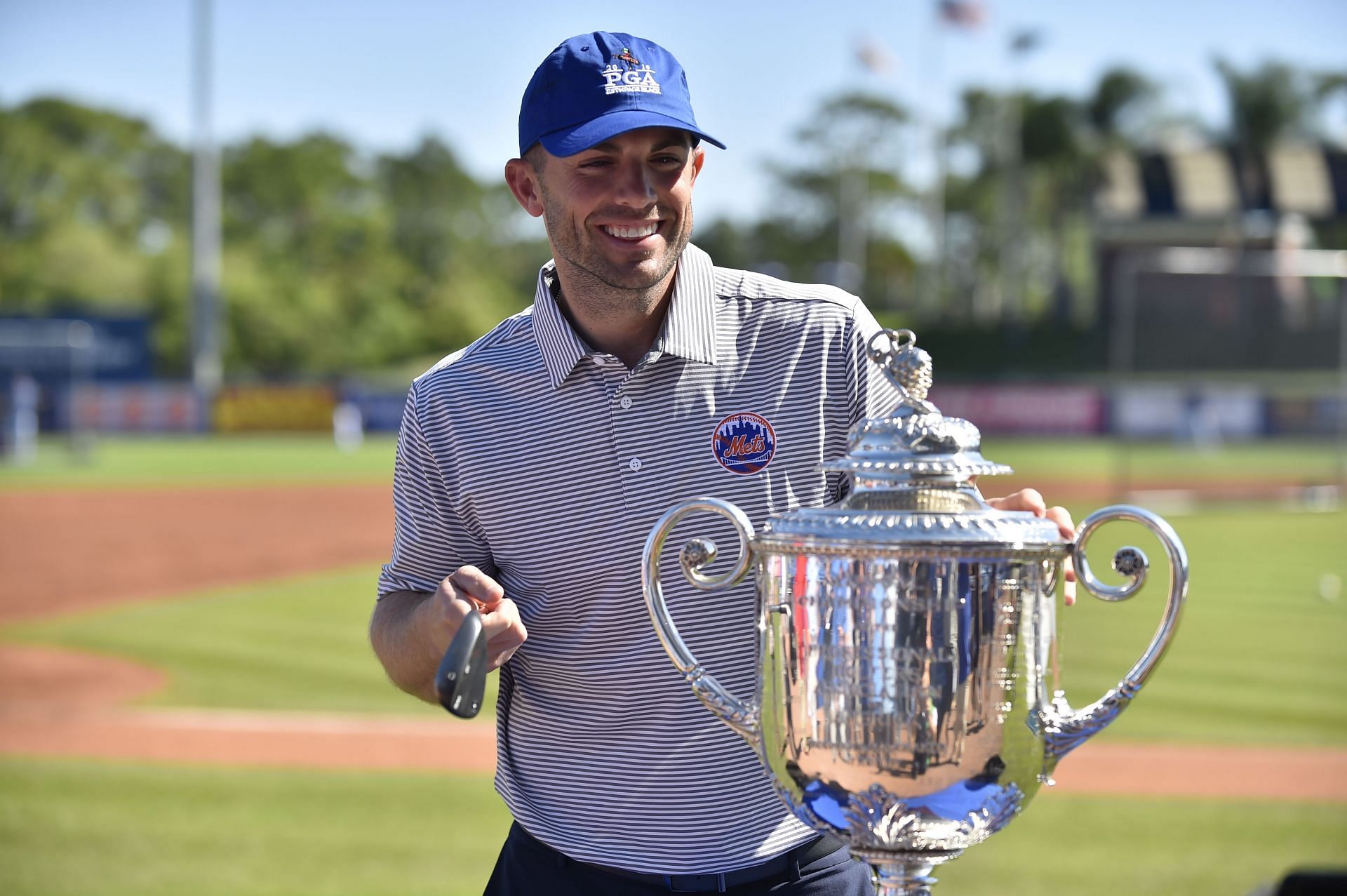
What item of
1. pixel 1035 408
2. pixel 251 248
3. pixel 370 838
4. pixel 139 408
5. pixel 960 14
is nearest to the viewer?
pixel 370 838

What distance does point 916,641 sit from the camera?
1635 millimetres

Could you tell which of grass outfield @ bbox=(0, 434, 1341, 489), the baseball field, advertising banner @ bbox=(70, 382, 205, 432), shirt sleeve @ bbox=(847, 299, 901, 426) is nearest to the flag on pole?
grass outfield @ bbox=(0, 434, 1341, 489)

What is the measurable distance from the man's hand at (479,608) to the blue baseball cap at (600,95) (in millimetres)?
564

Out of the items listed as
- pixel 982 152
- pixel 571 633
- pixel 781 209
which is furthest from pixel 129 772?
pixel 781 209

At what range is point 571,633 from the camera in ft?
7.41

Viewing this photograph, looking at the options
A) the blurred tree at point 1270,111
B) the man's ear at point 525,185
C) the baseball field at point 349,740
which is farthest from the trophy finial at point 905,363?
the blurred tree at point 1270,111

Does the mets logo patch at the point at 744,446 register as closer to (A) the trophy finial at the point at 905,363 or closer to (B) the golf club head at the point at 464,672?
(A) the trophy finial at the point at 905,363

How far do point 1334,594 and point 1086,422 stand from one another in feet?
79.7

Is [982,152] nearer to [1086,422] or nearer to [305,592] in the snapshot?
[1086,422]

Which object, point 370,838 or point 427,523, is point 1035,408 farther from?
point 427,523

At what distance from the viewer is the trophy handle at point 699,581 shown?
1.68 metres

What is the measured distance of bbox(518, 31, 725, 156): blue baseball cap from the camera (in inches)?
78.6

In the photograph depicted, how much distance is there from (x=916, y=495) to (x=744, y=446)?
0.53 m

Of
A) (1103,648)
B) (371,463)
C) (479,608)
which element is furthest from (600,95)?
(371,463)
